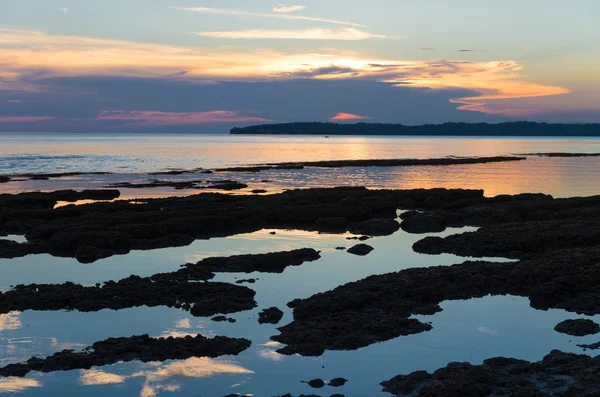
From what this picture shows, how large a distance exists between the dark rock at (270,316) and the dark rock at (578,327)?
7228 mm

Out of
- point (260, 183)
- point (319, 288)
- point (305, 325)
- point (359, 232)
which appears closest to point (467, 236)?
point (359, 232)

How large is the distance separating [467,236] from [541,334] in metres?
11.7

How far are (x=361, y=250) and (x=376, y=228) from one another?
19.5 feet

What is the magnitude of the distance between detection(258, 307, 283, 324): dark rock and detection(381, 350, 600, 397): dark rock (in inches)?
181

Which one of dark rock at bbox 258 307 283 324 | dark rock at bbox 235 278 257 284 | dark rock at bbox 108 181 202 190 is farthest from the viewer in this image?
dark rock at bbox 108 181 202 190

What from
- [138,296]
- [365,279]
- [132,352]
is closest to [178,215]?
[138,296]

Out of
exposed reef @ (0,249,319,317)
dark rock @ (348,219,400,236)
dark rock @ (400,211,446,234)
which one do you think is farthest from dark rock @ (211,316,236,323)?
dark rock @ (400,211,446,234)

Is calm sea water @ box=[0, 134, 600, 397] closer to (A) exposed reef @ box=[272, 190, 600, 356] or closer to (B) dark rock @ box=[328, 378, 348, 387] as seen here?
(B) dark rock @ box=[328, 378, 348, 387]

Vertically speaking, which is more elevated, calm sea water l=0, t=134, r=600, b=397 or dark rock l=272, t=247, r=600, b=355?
dark rock l=272, t=247, r=600, b=355

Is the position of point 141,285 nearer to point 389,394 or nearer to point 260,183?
point 389,394

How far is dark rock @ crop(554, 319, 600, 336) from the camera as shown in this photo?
15.2 metres

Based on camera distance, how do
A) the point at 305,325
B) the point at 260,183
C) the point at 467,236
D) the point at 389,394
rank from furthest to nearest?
the point at 260,183, the point at 467,236, the point at 305,325, the point at 389,394

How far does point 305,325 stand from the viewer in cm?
1562

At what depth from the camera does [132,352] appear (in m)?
14.0
